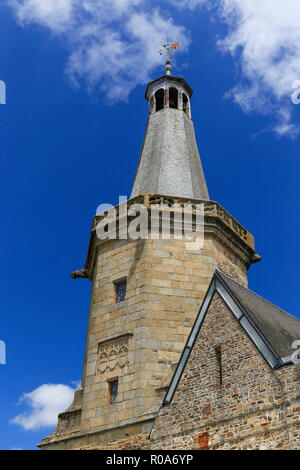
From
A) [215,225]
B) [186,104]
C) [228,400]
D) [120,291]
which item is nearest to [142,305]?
[120,291]

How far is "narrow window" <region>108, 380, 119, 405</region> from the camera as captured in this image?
15375 millimetres

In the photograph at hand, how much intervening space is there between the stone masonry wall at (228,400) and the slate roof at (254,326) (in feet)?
0.41

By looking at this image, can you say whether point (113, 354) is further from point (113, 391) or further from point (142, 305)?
point (142, 305)

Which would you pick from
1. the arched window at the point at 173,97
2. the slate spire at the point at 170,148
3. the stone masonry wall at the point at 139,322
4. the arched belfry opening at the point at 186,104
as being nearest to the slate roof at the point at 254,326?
the stone masonry wall at the point at 139,322

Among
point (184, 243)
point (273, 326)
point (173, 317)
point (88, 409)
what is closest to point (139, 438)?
point (88, 409)

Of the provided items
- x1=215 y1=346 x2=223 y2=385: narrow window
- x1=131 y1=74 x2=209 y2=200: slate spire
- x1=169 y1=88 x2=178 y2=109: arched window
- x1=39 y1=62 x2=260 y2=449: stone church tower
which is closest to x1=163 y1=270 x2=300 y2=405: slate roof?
x1=215 y1=346 x2=223 y2=385: narrow window

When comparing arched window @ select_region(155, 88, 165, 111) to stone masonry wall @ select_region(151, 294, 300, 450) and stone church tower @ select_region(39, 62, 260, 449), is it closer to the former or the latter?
stone church tower @ select_region(39, 62, 260, 449)

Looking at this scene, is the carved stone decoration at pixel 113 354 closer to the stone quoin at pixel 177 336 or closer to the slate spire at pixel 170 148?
the stone quoin at pixel 177 336

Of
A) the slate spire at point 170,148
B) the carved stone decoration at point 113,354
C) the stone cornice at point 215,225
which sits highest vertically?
the slate spire at point 170,148

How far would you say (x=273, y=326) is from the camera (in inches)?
484

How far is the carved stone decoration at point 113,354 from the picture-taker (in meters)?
15.7

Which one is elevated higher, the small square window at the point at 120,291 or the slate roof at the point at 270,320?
the small square window at the point at 120,291

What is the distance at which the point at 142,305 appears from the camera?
16047mm

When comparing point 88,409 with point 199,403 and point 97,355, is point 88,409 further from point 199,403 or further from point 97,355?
point 199,403
